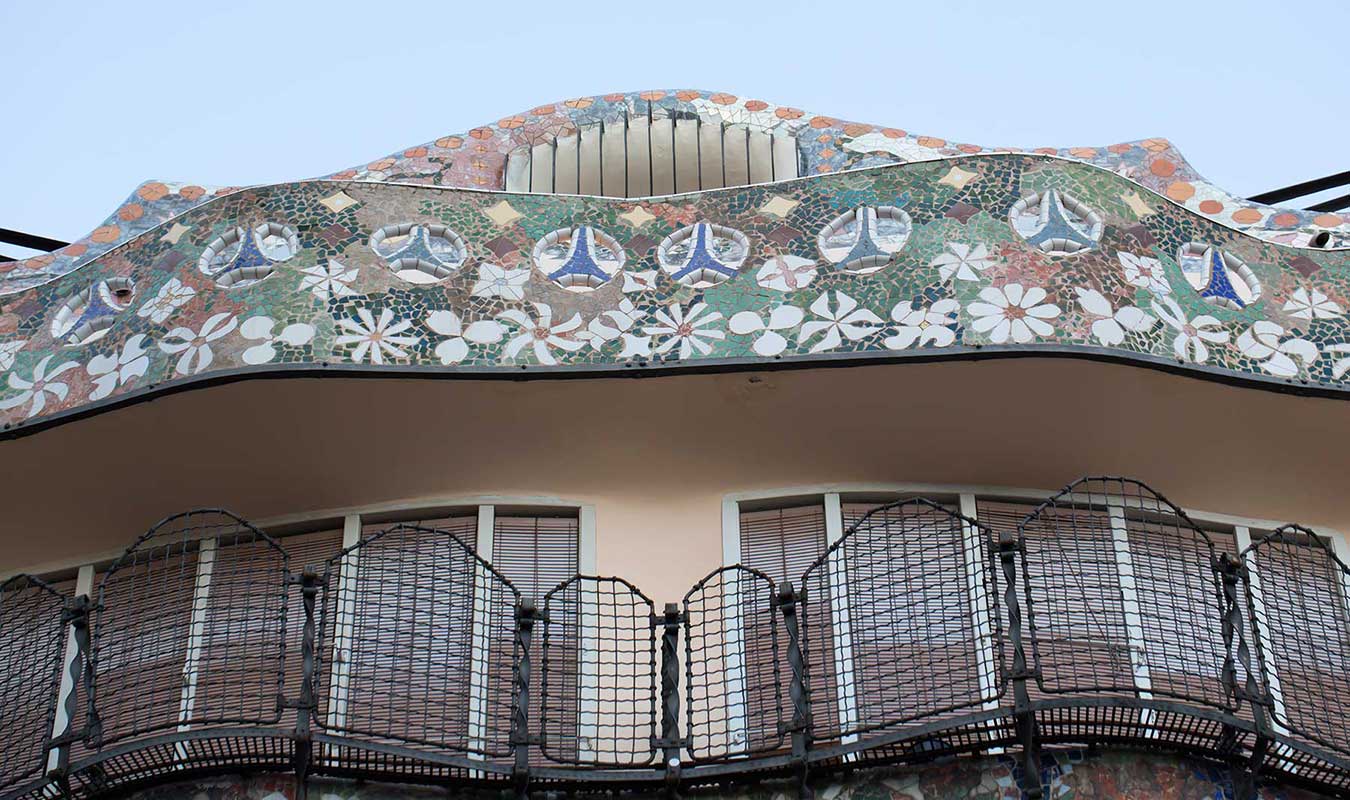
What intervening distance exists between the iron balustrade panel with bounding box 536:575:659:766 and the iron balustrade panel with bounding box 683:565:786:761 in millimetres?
266

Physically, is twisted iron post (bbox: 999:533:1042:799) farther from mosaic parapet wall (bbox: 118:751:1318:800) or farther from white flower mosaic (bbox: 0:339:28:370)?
white flower mosaic (bbox: 0:339:28:370)

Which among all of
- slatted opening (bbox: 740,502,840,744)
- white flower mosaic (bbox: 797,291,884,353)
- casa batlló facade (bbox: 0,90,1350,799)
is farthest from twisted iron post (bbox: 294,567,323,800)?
white flower mosaic (bbox: 797,291,884,353)

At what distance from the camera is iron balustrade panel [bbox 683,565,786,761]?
38.4ft

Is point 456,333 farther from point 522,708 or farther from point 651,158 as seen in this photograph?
point 651,158

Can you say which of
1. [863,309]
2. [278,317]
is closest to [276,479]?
[278,317]

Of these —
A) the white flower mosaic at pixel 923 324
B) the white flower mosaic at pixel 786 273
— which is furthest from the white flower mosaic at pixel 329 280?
the white flower mosaic at pixel 923 324

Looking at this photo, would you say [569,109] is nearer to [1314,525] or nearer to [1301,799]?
[1314,525]

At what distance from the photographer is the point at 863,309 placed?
499 inches

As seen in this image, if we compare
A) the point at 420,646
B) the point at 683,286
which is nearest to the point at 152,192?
the point at 683,286

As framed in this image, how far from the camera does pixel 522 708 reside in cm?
1128

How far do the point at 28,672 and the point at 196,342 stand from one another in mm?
2295

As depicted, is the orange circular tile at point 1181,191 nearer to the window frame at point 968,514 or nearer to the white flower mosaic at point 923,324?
the window frame at point 968,514

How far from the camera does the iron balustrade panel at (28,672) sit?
12125 millimetres

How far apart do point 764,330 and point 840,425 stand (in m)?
0.76
